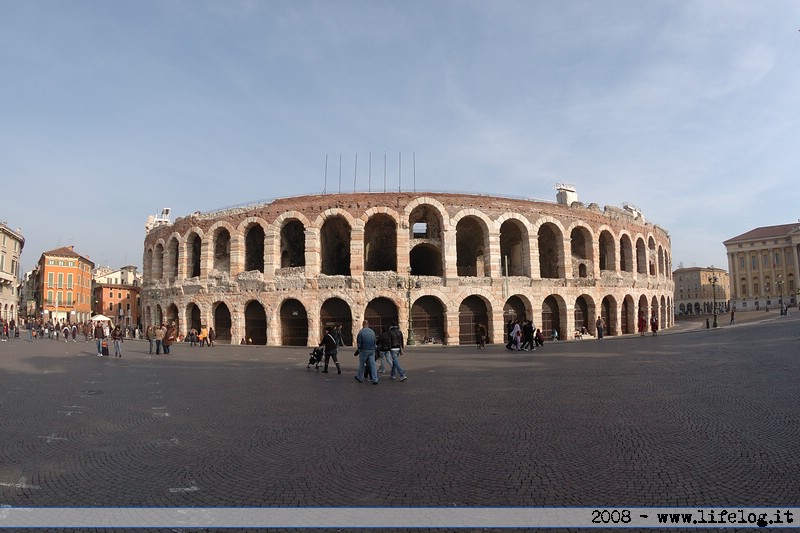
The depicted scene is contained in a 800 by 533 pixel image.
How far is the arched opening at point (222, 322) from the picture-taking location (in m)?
30.4

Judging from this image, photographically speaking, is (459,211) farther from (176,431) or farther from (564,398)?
(176,431)

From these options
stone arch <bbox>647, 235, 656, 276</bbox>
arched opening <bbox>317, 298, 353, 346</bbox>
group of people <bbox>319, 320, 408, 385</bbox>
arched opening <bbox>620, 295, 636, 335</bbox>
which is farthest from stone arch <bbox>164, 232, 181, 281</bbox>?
stone arch <bbox>647, 235, 656, 276</bbox>

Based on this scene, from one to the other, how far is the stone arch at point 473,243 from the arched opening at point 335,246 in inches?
320

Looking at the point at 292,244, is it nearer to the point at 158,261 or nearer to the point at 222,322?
the point at 222,322

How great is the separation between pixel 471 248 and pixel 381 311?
1057cm

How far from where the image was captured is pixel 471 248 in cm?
3459

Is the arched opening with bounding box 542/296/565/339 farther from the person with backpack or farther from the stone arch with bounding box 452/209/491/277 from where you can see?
the person with backpack

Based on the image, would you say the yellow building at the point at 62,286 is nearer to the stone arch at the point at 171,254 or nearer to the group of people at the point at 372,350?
the stone arch at the point at 171,254

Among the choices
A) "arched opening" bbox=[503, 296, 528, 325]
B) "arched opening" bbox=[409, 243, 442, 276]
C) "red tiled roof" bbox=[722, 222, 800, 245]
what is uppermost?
"red tiled roof" bbox=[722, 222, 800, 245]

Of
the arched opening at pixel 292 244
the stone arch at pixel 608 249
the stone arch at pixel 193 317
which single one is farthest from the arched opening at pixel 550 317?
the stone arch at pixel 193 317

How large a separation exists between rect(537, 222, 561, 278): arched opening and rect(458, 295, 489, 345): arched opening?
6473mm

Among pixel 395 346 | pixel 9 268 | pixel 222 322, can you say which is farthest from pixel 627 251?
pixel 9 268

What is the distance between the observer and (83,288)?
71.8m

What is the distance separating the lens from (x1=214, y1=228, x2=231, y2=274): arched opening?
1218 inches
